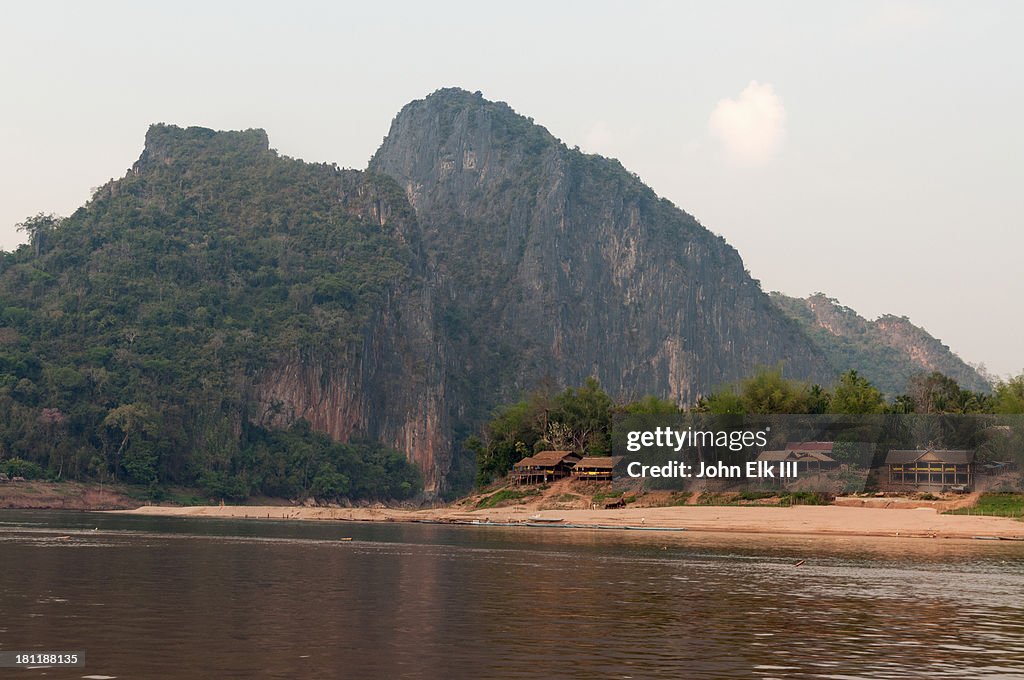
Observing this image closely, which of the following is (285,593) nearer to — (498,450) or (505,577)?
(505,577)

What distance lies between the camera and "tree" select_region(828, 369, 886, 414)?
12481 cm

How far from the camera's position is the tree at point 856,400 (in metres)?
125

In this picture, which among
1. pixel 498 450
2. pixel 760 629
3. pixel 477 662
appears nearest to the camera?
pixel 477 662

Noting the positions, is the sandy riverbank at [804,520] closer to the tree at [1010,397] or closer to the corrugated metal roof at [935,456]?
the corrugated metal roof at [935,456]

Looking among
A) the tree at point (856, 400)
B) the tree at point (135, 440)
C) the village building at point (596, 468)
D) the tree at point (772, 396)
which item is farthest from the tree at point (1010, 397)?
the tree at point (135, 440)

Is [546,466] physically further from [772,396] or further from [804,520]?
[804,520]

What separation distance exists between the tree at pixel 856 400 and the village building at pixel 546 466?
29786 millimetres

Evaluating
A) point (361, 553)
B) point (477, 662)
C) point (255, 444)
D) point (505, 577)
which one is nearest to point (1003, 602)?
point (505, 577)

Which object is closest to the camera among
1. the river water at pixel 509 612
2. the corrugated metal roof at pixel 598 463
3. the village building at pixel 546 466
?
the river water at pixel 509 612

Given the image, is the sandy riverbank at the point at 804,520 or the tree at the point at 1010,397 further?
the tree at the point at 1010,397

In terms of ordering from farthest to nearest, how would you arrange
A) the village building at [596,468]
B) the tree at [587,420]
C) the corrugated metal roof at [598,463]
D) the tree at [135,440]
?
the tree at [135,440]
the tree at [587,420]
the village building at [596,468]
the corrugated metal roof at [598,463]

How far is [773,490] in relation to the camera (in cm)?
11275

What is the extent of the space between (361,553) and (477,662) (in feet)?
145

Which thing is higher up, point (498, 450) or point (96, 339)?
point (96, 339)
